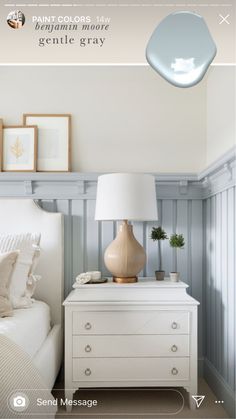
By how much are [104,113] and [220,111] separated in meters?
0.63

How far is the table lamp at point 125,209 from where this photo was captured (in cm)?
176

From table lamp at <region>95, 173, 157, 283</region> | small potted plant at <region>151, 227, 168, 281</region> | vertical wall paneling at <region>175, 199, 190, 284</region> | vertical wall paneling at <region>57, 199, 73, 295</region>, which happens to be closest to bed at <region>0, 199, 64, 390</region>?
vertical wall paneling at <region>57, 199, 73, 295</region>

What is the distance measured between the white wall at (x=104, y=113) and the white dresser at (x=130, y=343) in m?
0.81

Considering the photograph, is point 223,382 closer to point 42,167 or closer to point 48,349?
point 48,349

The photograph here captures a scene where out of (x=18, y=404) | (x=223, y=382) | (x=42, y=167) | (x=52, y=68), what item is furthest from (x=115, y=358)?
(x=52, y=68)

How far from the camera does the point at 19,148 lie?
2096 millimetres

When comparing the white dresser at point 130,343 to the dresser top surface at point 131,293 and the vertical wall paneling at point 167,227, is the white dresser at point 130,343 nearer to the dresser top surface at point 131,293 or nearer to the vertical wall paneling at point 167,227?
the dresser top surface at point 131,293

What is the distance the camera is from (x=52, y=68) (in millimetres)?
2156

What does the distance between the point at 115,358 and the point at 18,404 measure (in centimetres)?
83

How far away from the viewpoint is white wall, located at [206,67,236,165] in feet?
5.69

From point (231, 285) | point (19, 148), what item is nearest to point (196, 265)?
point (231, 285)

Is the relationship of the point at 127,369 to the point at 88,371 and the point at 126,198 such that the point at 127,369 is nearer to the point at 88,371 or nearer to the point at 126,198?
the point at 88,371

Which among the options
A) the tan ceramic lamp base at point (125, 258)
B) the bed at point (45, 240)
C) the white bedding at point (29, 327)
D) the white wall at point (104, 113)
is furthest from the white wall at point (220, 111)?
the white bedding at point (29, 327)

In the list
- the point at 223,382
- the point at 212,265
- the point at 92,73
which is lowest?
the point at 223,382
